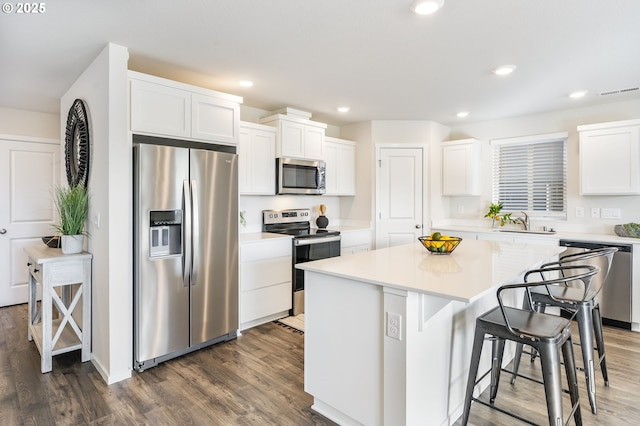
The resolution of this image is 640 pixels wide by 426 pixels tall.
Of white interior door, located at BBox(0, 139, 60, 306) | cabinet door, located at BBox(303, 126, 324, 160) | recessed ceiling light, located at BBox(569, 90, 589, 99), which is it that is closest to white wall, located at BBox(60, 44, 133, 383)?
cabinet door, located at BBox(303, 126, 324, 160)

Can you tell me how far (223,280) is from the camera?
3.17 meters

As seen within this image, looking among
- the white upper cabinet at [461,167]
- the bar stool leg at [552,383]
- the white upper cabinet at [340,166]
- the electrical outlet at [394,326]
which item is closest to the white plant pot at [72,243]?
the electrical outlet at [394,326]

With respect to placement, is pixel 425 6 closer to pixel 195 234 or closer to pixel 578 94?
pixel 195 234

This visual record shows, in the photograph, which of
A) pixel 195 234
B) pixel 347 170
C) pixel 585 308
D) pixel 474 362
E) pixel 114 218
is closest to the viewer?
pixel 474 362

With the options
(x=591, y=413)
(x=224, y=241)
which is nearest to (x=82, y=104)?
(x=224, y=241)

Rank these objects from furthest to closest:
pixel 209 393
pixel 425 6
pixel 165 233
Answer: pixel 165 233 < pixel 209 393 < pixel 425 6

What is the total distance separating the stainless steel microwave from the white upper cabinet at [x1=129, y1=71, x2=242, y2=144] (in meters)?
0.91

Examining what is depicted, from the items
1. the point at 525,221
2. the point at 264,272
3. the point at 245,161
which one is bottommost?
the point at 264,272

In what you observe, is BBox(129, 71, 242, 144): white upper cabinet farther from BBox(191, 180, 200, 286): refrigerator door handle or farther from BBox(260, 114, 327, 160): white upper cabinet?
BBox(260, 114, 327, 160): white upper cabinet

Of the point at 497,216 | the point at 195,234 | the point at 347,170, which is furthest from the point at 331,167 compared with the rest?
the point at 195,234

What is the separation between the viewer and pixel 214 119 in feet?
10.6

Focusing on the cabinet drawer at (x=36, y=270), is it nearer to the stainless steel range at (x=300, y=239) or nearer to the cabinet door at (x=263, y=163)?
the cabinet door at (x=263, y=163)

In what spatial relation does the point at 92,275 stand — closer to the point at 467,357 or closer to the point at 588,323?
the point at 467,357

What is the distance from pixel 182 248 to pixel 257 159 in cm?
149
